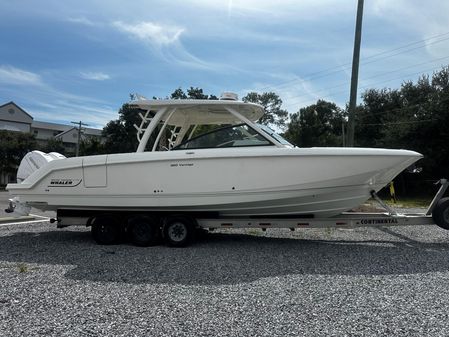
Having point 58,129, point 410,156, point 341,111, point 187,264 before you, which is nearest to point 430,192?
point 341,111

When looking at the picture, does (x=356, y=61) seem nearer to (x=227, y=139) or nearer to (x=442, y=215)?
(x=442, y=215)

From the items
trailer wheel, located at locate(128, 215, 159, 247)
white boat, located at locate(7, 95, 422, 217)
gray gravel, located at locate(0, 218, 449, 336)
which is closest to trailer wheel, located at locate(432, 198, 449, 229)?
gray gravel, located at locate(0, 218, 449, 336)

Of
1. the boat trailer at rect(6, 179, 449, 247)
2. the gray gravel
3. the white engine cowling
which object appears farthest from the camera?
the white engine cowling

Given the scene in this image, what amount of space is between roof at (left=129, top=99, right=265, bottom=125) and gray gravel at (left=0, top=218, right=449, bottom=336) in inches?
97.9

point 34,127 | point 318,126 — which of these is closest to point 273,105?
point 318,126

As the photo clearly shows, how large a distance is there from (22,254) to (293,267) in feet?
14.1

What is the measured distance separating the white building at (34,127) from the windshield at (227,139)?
67.5 meters

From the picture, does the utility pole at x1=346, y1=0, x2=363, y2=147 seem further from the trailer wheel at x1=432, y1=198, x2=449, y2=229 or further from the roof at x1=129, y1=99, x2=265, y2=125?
the trailer wheel at x1=432, y1=198, x2=449, y2=229

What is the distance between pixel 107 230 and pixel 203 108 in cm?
291

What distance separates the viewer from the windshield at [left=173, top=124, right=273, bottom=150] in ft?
24.6

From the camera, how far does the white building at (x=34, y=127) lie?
77062 millimetres

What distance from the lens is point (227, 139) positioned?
7.58 metres

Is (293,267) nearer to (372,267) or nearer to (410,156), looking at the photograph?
(372,267)

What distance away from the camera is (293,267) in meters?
A: 5.84
